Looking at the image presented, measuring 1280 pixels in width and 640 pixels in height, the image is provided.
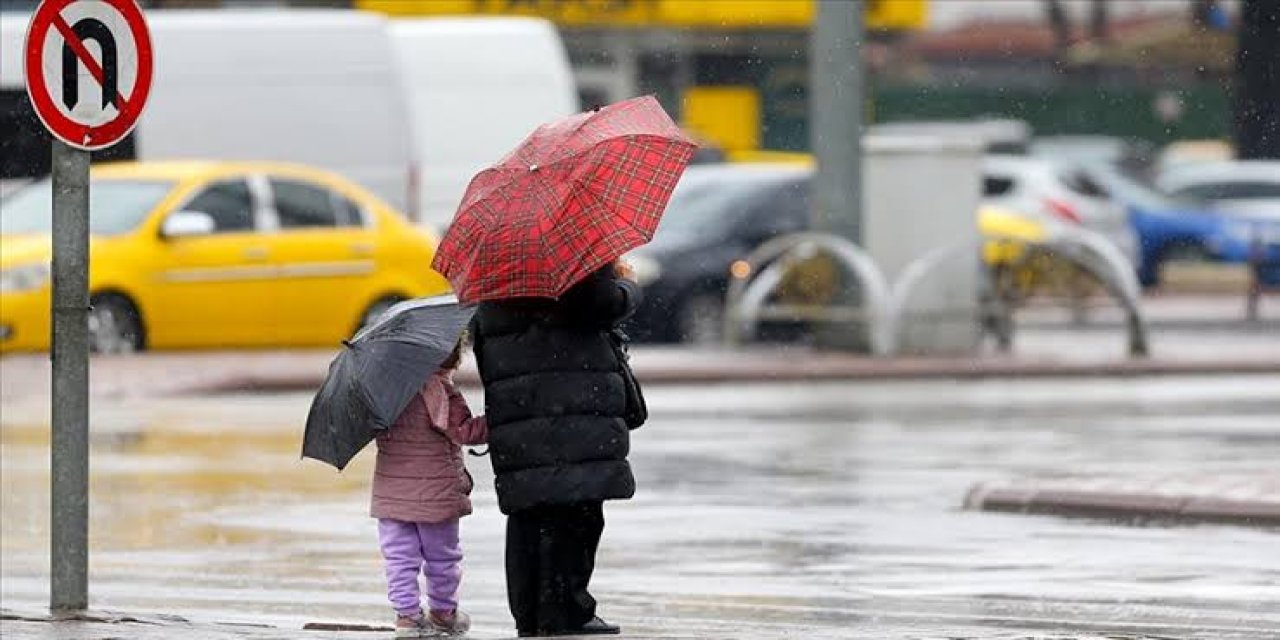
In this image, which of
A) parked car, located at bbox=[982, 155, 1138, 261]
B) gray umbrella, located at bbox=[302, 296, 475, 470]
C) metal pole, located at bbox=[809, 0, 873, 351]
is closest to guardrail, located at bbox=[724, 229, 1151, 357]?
metal pole, located at bbox=[809, 0, 873, 351]

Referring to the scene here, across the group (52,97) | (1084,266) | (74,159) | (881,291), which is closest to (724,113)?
(1084,266)

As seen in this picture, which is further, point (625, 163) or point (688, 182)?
point (688, 182)

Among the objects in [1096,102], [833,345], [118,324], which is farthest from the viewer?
[1096,102]

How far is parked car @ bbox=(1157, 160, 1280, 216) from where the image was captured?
39906 millimetres

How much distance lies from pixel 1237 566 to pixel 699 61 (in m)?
35.5

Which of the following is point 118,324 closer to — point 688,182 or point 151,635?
point 688,182

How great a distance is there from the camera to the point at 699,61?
47.0 m

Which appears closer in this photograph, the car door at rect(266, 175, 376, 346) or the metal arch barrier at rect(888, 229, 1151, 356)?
the car door at rect(266, 175, 376, 346)

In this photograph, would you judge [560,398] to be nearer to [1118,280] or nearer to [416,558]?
[416,558]

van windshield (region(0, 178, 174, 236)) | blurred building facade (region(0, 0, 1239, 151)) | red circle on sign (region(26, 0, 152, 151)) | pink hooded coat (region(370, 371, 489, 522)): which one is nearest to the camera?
pink hooded coat (region(370, 371, 489, 522))

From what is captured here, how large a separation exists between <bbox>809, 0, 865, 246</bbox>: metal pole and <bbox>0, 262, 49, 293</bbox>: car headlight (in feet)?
20.2

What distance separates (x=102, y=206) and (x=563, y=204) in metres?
14.8

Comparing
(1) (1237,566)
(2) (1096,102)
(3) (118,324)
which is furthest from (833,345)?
(2) (1096,102)

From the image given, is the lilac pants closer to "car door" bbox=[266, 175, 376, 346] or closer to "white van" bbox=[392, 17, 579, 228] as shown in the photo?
"car door" bbox=[266, 175, 376, 346]
